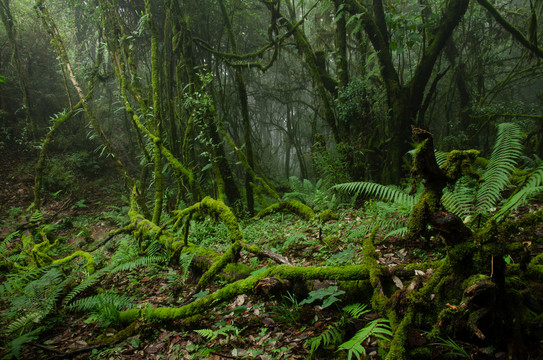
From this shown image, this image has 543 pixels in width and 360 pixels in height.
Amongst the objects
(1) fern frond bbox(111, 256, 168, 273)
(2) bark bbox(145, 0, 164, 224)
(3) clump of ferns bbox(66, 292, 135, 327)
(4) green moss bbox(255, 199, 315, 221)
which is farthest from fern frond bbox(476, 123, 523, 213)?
(2) bark bbox(145, 0, 164, 224)

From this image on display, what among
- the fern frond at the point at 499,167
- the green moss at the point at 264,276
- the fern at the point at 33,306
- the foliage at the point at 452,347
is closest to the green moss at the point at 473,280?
the foliage at the point at 452,347

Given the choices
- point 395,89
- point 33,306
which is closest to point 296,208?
point 395,89

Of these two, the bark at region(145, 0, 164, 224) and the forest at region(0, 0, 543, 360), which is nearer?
the forest at region(0, 0, 543, 360)

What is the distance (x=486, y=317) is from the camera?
4.67 ft

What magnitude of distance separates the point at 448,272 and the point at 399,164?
183 inches

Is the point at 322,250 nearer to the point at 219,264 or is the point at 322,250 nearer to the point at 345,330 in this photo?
the point at 219,264

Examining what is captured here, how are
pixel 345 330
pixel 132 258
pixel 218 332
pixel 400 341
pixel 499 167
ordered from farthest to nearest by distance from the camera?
pixel 132 258 → pixel 499 167 → pixel 218 332 → pixel 345 330 → pixel 400 341

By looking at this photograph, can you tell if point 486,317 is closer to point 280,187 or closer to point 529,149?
point 529,149

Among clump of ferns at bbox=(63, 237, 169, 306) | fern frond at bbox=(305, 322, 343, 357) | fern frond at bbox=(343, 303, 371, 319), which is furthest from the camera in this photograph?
clump of ferns at bbox=(63, 237, 169, 306)

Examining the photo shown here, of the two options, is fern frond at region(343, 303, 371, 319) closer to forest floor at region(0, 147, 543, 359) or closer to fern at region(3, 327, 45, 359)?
forest floor at region(0, 147, 543, 359)

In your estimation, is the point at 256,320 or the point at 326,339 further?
the point at 256,320

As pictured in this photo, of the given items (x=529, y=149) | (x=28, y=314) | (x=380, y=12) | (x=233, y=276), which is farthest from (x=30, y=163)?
(x=529, y=149)

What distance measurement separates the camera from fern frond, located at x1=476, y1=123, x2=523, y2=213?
2.42 meters

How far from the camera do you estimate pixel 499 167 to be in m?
2.55
